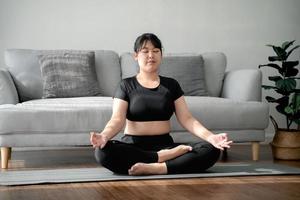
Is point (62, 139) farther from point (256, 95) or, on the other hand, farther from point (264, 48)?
point (264, 48)

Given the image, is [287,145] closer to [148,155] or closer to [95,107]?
[148,155]

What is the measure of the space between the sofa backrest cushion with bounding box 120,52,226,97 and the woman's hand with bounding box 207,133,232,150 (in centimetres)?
116

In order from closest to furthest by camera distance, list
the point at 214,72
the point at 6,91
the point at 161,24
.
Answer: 1. the point at 6,91
2. the point at 214,72
3. the point at 161,24

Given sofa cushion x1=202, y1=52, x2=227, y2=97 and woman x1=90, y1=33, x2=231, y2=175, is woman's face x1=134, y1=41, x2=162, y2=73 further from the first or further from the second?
sofa cushion x1=202, y1=52, x2=227, y2=97

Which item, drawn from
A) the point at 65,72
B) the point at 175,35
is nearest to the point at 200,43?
the point at 175,35

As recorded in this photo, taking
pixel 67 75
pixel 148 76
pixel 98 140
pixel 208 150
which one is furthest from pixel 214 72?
pixel 98 140

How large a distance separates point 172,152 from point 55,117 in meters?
0.84

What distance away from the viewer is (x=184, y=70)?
383 centimetres

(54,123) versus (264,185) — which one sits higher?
(54,123)

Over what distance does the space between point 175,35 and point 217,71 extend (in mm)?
685

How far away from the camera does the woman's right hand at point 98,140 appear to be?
2438 mm

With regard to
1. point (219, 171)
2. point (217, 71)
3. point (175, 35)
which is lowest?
point (219, 171)

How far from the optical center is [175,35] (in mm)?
4492

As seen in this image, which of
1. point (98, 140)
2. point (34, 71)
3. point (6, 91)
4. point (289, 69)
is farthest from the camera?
point (289, 69)
